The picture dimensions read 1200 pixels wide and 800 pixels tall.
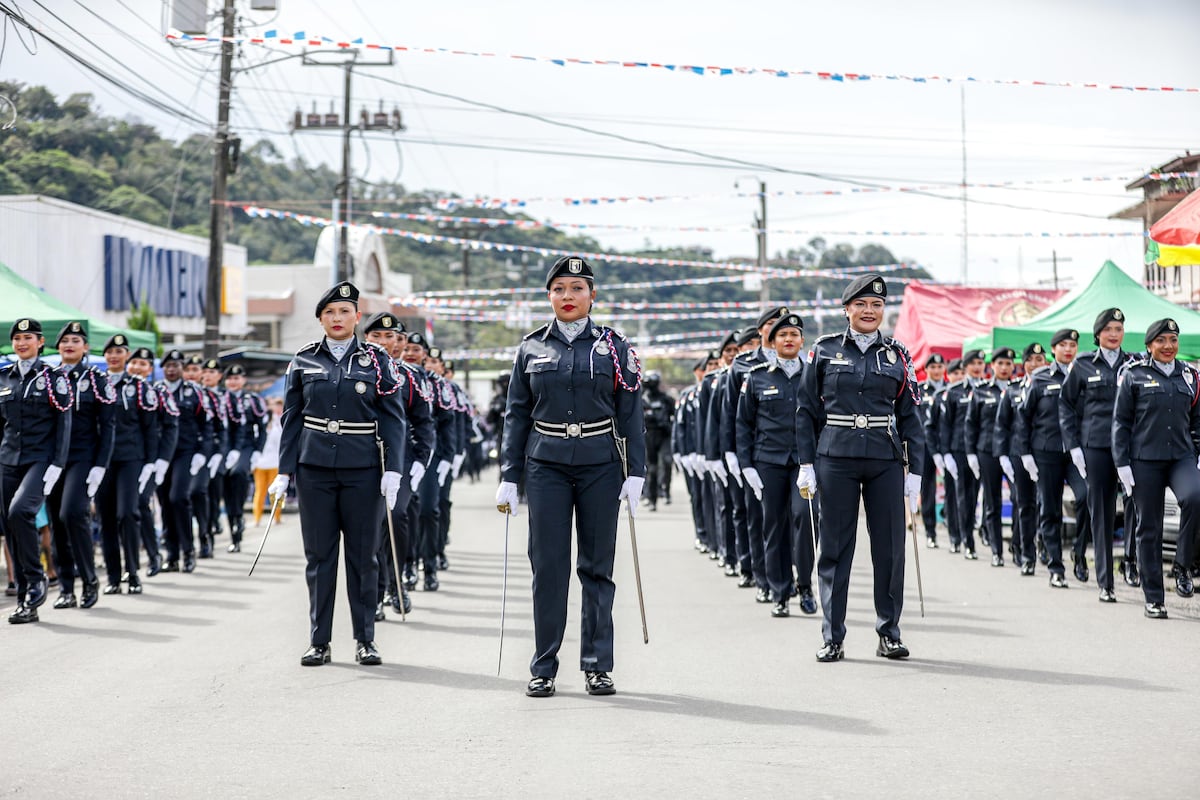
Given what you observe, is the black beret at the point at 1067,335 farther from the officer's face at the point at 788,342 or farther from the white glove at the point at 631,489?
the white glove at the point at 631,489

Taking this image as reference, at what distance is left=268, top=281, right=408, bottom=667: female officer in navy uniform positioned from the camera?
8844 mm

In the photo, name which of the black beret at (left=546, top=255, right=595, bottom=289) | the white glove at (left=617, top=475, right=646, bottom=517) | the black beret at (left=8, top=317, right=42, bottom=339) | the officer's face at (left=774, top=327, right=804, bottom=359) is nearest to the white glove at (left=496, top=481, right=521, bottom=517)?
the white glove at (left=617, top=475, right=646, bottom=517)

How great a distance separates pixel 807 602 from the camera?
36.7 ft

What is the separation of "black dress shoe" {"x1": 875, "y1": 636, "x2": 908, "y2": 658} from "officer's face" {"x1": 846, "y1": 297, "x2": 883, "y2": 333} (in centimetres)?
183

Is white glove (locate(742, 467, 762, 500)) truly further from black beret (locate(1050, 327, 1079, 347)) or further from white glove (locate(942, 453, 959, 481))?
white glove (locate(942, 453, 959, 481))

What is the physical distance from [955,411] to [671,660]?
9.18 meters

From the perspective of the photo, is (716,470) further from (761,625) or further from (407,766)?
(407,766)


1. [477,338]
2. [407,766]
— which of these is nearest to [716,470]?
[407,766]

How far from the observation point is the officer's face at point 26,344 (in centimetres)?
1134

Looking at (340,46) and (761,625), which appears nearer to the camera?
(761,625)

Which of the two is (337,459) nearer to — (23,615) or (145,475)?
(23,615)

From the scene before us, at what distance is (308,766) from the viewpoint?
6.04 m

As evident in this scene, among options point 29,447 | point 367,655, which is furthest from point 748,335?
point 29,447

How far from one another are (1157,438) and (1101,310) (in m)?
8.66
